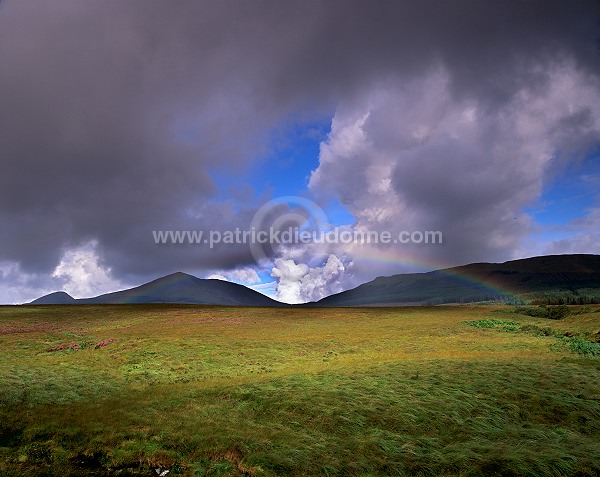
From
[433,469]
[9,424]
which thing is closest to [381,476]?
[433,469]

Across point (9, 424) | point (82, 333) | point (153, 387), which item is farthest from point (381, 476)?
point (82, 333)

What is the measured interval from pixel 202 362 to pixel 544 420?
982 inches

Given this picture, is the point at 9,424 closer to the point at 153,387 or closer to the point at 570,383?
the point at 153,387

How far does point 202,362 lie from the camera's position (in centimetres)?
2997

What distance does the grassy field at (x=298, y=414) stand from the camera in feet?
36.5

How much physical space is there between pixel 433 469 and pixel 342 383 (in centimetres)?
1010

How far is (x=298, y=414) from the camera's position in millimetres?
15664

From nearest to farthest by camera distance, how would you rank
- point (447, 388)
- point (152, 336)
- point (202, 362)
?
point (447, 388) < point (202, 362) < point (152, 336)

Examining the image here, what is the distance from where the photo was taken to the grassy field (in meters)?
11.1

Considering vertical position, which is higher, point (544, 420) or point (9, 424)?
point (9, 424)

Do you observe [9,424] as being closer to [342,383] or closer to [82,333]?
[342,383]

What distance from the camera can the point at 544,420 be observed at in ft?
50.1

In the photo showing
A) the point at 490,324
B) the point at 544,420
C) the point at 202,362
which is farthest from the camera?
the point at 490,324

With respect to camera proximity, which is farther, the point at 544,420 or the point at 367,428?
the point at 544,420
